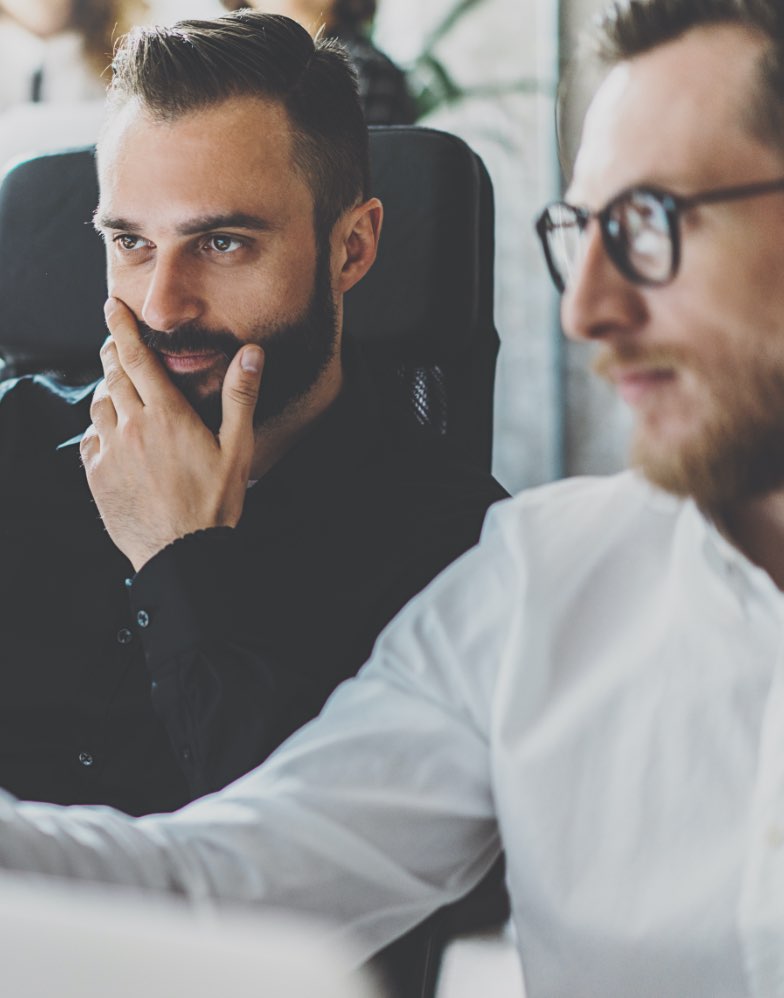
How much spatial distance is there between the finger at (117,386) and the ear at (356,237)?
0.25 metres

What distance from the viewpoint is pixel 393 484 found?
3.96ft

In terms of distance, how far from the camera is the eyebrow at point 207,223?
1.15 m

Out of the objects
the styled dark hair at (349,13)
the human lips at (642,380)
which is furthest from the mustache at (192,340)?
the styled dark hair at (349,13)

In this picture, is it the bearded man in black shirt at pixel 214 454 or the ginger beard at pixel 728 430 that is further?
the bearded man in black shirt at pixel 214 454

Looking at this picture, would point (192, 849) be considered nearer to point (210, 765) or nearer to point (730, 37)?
point (210, 765)

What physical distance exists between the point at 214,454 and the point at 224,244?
0.23 metres

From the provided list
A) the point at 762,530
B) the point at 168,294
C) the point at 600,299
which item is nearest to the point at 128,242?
the point at 168,294

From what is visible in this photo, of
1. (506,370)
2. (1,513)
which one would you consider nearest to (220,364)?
(1,513)

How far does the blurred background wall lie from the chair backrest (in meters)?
1.92

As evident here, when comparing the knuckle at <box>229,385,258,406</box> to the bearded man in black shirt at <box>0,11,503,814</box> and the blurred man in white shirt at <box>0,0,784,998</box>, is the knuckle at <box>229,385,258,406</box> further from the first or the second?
the blurred man in white shirt at <box>0,0,784,998</box>

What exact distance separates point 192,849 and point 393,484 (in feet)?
1.72

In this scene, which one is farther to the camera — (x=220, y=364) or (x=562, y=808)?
(x=220, y=364)

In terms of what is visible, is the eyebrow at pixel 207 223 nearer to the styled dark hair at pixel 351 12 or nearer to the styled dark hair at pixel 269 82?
the styled dark hair at pixel 269 82

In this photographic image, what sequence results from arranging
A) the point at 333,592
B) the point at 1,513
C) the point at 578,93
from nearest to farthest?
1. the point at 578,93
2. the point at 333,592
3. the point at 1,513
